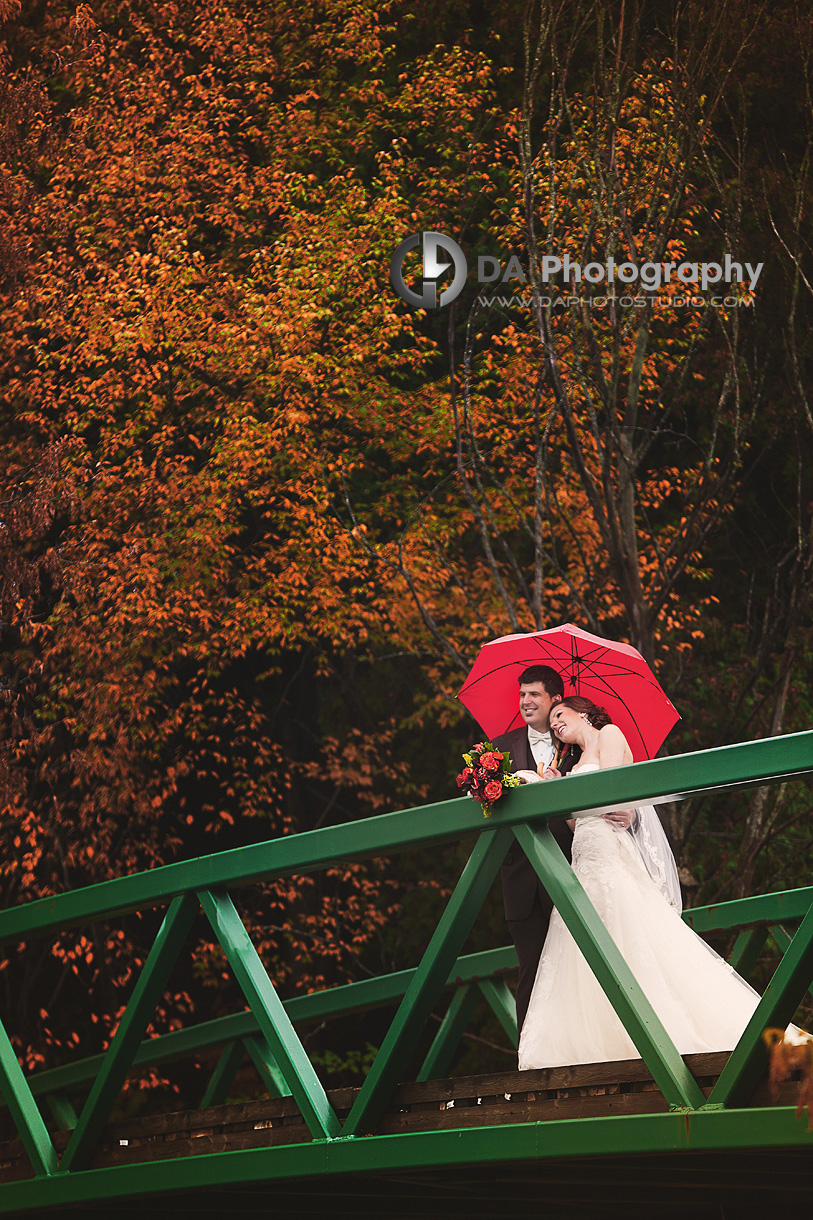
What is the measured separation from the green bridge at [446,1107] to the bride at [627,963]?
434 millimetres

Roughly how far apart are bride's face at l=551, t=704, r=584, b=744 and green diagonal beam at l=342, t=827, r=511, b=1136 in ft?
4.21

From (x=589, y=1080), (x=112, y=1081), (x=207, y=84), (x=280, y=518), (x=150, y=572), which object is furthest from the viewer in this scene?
(x=207, y=84)

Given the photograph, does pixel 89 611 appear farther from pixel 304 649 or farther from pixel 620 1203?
pixel 620 1203

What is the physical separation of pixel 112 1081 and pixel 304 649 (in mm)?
9986

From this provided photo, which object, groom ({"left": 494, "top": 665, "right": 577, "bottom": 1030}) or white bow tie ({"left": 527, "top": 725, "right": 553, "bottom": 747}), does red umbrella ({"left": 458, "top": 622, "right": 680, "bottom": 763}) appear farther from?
white bow tie ({"left": 527, "top": 725, "right": 553, "bottom": 747})

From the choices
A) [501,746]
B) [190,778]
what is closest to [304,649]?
[190,778]

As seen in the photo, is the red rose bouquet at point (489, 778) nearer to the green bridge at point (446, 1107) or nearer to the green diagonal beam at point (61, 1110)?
the green bridge at point (446, 1107)

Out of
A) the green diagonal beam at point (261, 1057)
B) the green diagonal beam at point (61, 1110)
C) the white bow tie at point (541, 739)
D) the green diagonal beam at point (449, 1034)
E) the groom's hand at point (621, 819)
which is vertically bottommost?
the green diagonal beam at point (61, 1110)

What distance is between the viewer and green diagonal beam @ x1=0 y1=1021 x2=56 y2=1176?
438 centimetres

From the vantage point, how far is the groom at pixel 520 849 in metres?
4.62

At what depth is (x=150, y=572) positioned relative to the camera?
11820 mm

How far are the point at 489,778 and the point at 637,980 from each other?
1.17 metres

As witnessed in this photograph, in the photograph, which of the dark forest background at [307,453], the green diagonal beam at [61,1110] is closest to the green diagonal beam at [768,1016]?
the green diagonal beam at [61,1110]

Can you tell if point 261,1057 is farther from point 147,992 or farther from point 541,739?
point 541,739
